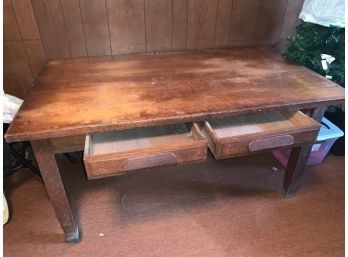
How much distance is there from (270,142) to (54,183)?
81cm

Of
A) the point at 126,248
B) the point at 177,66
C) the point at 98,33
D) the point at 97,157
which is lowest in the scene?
the point at 126,248

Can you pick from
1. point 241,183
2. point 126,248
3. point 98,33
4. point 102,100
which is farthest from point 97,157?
point 241,183

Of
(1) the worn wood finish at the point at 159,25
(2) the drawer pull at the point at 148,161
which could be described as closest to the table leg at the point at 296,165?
(2) the drawer pull at the point at 148,161

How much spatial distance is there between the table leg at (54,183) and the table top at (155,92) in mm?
89

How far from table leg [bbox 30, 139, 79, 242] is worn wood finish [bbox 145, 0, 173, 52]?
0.83m

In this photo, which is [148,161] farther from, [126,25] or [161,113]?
[126,25]

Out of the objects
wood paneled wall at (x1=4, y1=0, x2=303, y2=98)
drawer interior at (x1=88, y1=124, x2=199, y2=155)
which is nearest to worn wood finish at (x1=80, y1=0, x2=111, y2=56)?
wood paneled wall at (x1=4, y1=0, x2=303, y2=98)

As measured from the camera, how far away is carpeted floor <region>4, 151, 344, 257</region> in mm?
1168

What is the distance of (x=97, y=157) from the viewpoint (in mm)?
851

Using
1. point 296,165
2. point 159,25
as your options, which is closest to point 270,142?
point 296,165

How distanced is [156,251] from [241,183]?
2.05 ft

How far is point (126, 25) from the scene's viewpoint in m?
1.36

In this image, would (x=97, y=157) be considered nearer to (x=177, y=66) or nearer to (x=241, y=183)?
(x=177, y=66)

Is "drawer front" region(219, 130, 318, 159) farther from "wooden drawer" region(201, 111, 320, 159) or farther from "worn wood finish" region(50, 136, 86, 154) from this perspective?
"worn wood finish" region(50, 136, 86, 154)
